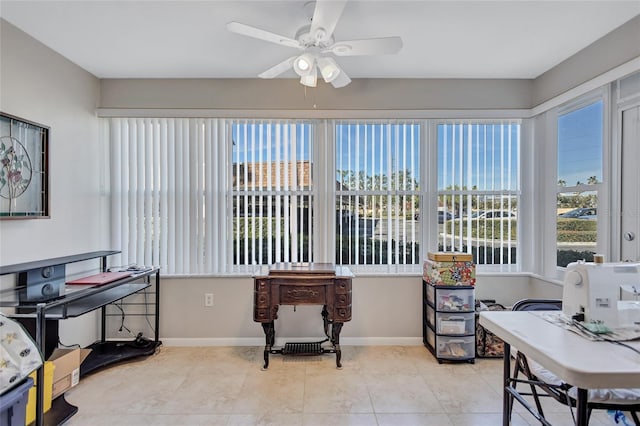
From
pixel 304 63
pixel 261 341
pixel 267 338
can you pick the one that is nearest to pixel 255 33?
pixel 304 63

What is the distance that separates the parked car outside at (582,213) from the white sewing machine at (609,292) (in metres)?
1.14

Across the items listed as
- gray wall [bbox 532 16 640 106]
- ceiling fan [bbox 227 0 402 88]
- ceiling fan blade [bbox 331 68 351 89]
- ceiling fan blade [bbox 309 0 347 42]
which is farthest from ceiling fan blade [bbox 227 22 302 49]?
gray wall [bbox 532 16 640 106]

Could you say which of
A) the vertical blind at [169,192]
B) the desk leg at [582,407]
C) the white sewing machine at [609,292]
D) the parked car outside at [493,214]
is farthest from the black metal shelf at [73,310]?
the parked car outside at [493,214]

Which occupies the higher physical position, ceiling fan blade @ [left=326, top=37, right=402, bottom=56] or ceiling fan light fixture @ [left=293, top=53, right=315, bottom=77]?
ceiling fan blade @ [left=326, top=37, right=402, bottom=56]

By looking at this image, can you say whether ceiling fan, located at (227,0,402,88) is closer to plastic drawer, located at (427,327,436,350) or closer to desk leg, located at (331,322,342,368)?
desk leg, located at (331,322,342,368)

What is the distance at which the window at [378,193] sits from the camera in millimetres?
3213

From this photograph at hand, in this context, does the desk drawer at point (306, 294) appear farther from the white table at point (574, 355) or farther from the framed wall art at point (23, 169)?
the framed wall art at point (23, 169)

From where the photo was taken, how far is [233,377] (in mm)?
2531

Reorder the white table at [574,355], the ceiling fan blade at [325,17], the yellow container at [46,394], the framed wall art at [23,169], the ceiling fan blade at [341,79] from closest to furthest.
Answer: the white table at [574,355]
the ceiling fan blade at [325,17]
the yellow container at [46,394]
the framed wall art at [23,169]
the ceiling fan blade at [341,79]

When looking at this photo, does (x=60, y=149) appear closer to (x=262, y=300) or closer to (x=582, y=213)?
(x=262, y=300)

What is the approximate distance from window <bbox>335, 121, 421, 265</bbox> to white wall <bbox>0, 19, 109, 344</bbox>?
7.46ft

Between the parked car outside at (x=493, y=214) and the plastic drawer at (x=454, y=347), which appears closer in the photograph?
the plastic drawer at (x=454, y=347)

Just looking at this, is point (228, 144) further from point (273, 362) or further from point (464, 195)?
point (464, 195)

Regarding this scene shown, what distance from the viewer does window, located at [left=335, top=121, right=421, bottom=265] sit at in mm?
3213
